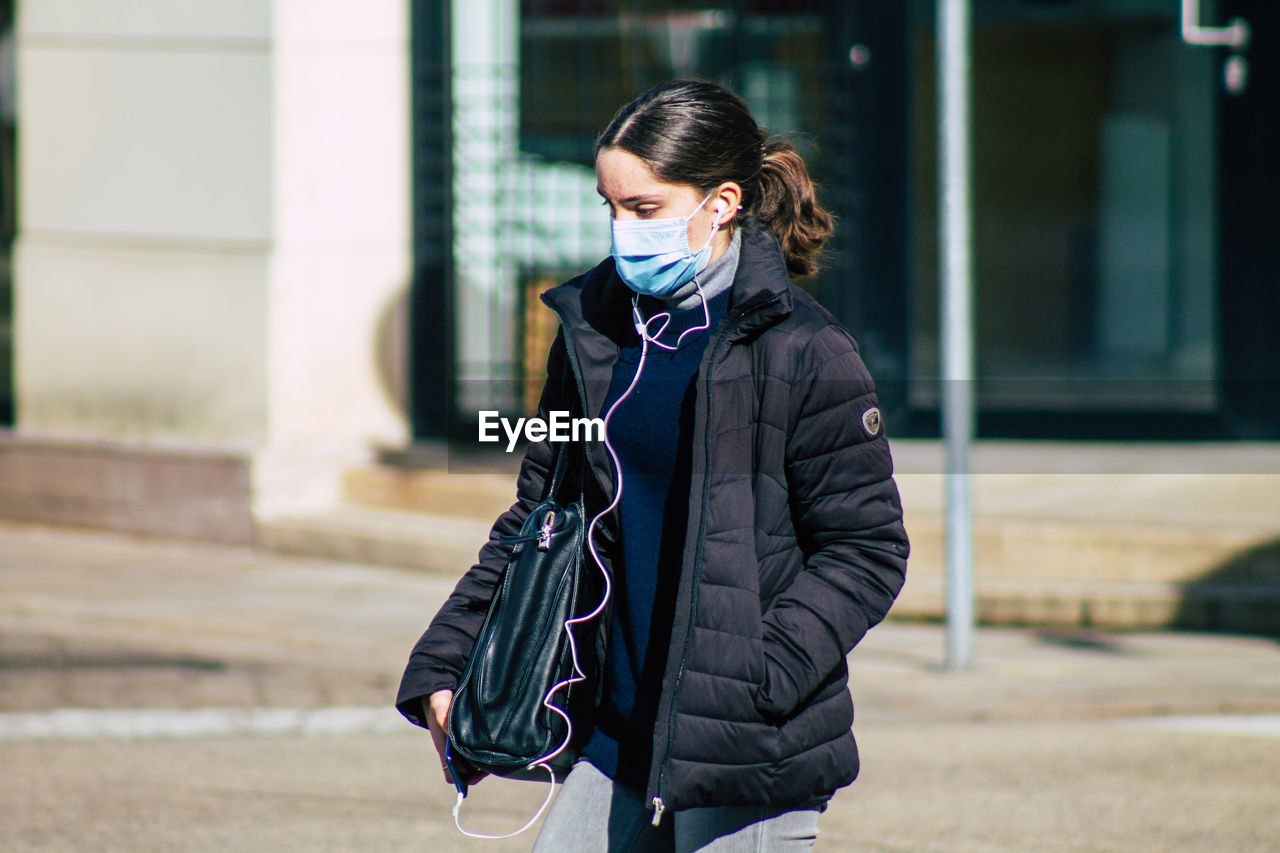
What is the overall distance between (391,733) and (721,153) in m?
4.02

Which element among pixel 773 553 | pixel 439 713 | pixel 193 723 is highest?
pixel 773 553

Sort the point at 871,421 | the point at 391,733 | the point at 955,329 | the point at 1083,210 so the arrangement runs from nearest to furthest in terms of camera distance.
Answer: the point at 871,421
the point at 391,733
the point at 955,329
the point at 1083,210

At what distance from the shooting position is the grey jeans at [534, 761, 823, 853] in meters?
2.45

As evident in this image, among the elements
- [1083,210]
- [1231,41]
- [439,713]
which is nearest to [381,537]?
[1231,41]

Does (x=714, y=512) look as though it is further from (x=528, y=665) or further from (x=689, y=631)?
(x=528, y=665)

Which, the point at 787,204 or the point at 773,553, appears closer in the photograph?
the point at 773,553

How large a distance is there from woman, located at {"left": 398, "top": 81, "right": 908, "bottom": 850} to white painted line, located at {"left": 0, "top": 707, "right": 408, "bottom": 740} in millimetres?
3693

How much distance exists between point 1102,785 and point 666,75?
621 centimetres

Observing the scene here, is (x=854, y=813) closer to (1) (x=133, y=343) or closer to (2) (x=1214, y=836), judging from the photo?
(2) (x=1214, y=836)

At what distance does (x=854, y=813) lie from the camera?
5.10 m

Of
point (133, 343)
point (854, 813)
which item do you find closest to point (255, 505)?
point (133, 343)

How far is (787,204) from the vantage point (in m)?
2.66

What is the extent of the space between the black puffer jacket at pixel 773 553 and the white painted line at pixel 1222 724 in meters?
4.05
